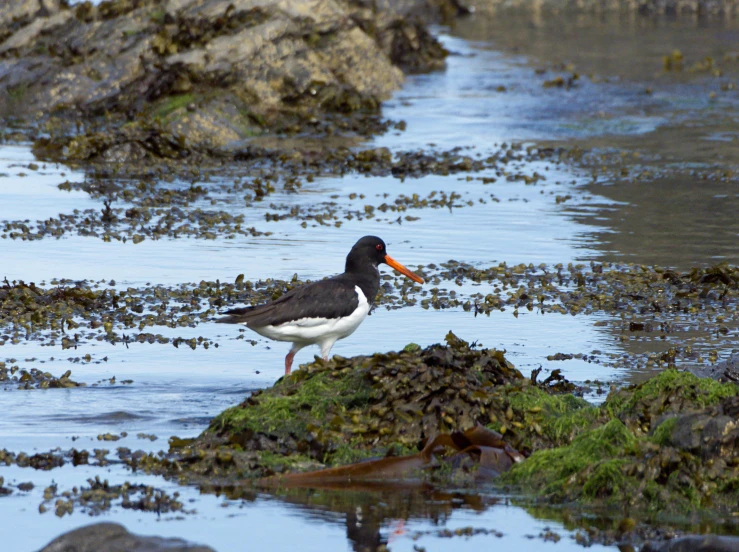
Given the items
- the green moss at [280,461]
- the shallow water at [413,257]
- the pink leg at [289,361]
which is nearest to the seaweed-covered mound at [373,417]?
the green moss at [280,461]

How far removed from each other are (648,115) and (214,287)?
12323mm

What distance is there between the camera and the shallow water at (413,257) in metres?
5.48

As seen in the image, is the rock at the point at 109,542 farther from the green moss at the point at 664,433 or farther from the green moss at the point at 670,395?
the green moss at the point at 670,395

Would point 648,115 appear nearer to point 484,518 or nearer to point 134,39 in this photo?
point 134,39

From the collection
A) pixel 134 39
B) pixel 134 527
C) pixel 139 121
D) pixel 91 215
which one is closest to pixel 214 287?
pixel 91 215

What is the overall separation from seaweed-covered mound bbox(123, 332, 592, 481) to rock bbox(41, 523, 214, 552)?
1.47 metres

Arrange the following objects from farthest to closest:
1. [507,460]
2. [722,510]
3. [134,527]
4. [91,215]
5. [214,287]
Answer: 1. [91,215]
2. [214,287]
3. [507,460]
4. [722,510]
5. [134,527]

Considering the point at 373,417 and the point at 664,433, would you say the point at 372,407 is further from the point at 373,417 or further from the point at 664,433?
the point at 664,433

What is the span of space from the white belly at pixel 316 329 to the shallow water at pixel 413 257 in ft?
1.14

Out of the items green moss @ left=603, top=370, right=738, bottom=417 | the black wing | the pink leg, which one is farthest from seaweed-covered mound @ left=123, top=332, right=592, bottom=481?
the pink leg

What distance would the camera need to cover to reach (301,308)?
775cm

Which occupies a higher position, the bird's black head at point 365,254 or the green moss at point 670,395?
the bird's black head at point 365,254

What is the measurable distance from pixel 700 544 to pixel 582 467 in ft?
3.91

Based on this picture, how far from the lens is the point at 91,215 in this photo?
12.8 metres
